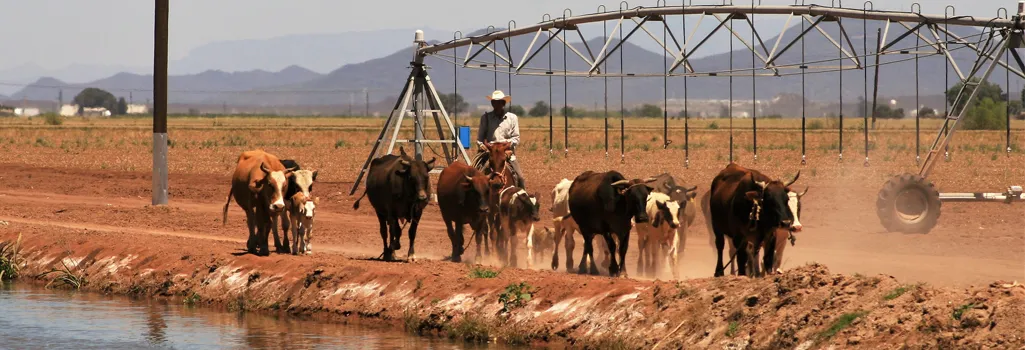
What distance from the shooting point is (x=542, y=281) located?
17.5m

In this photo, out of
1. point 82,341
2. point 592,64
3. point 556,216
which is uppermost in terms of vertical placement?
point 592,64

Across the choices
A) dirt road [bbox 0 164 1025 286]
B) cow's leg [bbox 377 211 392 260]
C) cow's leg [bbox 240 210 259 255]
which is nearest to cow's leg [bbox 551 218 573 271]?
dirt road [bbox 0 164 1025 286]

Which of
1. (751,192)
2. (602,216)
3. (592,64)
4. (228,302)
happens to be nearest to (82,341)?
(228,302)

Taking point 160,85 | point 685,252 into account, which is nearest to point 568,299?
point 685,252

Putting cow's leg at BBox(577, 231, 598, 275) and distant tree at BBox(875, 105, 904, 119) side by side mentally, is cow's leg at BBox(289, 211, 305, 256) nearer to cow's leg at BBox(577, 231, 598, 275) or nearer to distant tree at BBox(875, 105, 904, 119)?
cow's leg at BBox(577, 231, 598, 275)

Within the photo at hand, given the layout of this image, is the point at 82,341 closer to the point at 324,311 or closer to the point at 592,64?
the point at 324,311

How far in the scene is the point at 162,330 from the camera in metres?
18.0

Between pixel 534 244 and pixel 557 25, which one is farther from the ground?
pixel 557 25

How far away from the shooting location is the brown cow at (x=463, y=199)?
21.2 metres

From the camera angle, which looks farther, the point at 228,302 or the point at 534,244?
the point at 534,244

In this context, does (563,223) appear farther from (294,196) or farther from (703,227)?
(703,227)

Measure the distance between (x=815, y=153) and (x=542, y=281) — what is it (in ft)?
144

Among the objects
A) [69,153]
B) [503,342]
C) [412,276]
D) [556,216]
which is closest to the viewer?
[503,342]

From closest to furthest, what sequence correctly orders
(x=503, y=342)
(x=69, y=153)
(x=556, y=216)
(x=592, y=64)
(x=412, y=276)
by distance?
(x=503, y=342)
(x=412, y=276)
(x=556, y=216)
(x=592, y=64)
(x=69, y=153)
